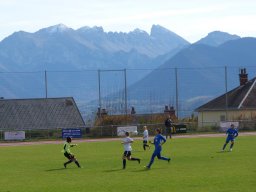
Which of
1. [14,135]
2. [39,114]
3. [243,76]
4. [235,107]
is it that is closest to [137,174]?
[14,135]

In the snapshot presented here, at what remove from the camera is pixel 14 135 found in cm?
6469

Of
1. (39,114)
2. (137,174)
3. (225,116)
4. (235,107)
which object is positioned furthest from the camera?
(39,114)

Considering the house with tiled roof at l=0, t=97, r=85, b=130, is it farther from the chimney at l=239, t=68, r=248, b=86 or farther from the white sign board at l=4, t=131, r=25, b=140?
the chimney at l=239, t=68, r=248, b=86

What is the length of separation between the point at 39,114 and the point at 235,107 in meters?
23.1

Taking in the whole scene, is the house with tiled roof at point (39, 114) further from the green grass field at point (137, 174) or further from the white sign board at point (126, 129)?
the green grass field at point (137, 174)

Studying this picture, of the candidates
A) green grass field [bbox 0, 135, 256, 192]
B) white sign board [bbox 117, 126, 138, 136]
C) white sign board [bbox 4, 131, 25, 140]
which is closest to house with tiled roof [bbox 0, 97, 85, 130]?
white sign board [bbox 117, 126, 138, 136]

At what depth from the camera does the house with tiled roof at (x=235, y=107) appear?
82.6 metres

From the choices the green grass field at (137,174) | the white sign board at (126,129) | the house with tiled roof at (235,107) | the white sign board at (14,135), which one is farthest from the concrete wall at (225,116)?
the green grass field at (137,174)

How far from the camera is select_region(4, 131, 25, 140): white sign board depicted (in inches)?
2522

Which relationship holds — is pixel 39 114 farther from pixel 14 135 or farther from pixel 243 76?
pixel 243 76

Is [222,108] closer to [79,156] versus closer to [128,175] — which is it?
[79,156]

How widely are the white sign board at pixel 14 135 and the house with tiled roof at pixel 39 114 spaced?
18773 mm

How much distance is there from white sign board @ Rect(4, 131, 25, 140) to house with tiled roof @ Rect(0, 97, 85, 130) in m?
18.8

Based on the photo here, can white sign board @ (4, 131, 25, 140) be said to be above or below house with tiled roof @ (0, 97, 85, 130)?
below
